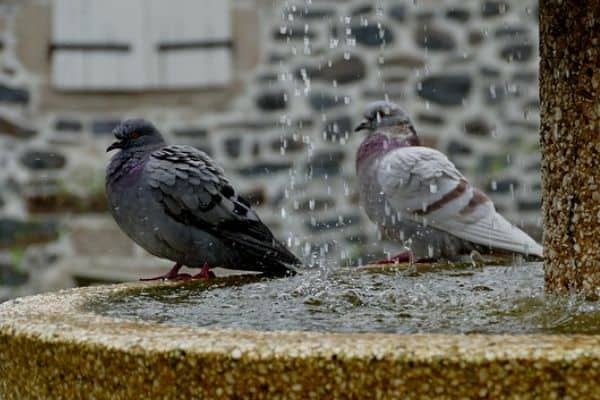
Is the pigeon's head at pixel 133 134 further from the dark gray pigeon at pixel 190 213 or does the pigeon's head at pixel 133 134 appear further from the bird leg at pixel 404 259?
the bird leg at pixel 404 259

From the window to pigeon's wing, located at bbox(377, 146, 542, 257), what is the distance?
3.27m

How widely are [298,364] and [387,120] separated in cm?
234

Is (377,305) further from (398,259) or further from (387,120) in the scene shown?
(387,120)

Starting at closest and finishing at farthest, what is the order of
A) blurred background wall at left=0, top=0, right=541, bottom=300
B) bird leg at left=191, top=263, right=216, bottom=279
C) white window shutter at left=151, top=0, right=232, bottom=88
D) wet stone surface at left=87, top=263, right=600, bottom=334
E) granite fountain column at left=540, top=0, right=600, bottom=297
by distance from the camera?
1. wet stone surface at left=87, top=263, right=600, bottom=334
2. granite fountain column at left=540, top=0, right=600, bottom=297
3. bird leg at left=191, top=263, right=216, bottom=279
4. blurred background wall at left=0, top=0, right=541, bottom=300
5. white window shutter at left=151, top=0, right=232, bottom=88

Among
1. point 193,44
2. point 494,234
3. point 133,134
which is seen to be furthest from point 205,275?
point 193,44

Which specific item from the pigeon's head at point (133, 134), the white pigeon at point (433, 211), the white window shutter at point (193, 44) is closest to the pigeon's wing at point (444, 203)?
the white pigeon at point (433, 211)

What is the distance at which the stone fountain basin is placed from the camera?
1.19 m

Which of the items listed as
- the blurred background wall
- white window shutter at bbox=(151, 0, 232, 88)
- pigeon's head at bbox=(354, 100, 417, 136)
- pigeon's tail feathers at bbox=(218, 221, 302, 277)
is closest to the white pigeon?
pigeon's head at bbox=(354, 100, 417, 136)

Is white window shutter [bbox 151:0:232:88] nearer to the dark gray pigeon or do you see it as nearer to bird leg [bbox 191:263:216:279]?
the dark gray pigeon

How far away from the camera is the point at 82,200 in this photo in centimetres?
633

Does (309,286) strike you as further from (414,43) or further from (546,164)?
(414,43)

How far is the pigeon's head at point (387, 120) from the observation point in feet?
11.5

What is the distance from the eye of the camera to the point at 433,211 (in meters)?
3.12

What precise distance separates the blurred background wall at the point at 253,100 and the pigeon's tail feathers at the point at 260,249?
332 cm
